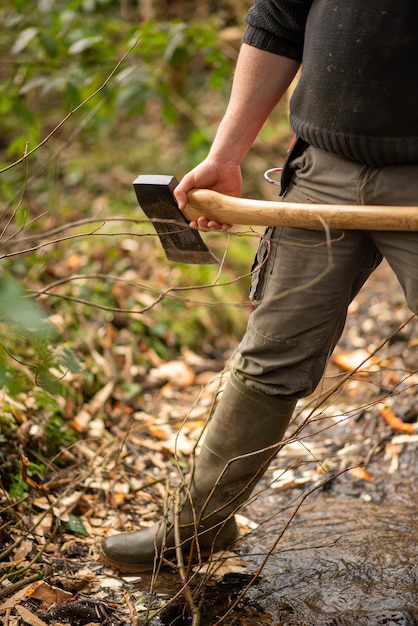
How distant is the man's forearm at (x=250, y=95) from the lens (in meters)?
1.89

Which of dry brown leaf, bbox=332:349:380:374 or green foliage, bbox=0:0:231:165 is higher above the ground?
green foliage, bbox=0:0:231:165

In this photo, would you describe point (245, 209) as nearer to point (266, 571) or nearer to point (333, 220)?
point (333, 220)

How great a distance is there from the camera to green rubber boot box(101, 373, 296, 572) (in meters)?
1.99

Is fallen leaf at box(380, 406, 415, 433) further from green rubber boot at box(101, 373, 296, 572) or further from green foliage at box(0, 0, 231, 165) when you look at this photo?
green foliage at box(0, 0, 231, 165)

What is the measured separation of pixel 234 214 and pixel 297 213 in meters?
0.21

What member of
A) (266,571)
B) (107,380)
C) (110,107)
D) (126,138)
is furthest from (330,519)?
(126,138)

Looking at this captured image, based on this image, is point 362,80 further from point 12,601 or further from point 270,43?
point 12,601

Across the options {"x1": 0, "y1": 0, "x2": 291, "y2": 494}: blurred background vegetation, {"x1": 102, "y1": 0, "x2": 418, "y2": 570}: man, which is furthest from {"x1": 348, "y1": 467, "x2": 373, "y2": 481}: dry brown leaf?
{"x1": 0, "y1": 0, "x2": 291, "y2": 494}: blurred background vegetation

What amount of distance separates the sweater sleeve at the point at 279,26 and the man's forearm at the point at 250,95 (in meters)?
0.02

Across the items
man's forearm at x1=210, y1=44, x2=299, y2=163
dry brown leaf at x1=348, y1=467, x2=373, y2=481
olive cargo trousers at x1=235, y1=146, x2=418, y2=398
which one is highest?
man's forearm at x1=210, y1=44, x2=299, y2=163

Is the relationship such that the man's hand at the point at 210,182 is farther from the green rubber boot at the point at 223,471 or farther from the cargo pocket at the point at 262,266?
the green rubber boot at the point at 223,471

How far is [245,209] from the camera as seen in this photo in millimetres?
1843

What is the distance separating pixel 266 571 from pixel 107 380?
5.56 ft

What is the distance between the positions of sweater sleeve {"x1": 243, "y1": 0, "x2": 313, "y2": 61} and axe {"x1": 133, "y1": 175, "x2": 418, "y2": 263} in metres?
0.46
